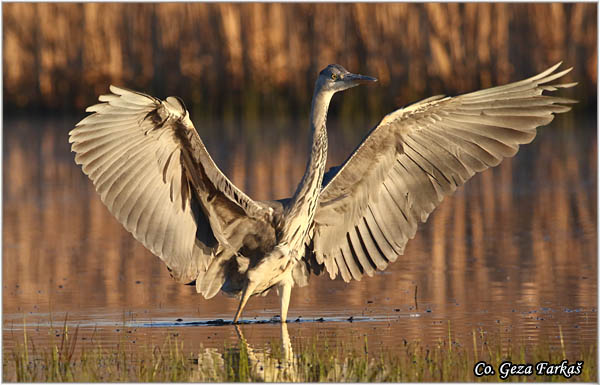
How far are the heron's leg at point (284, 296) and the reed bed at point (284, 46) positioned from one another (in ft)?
54.9

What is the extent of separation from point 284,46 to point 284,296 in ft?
55.9

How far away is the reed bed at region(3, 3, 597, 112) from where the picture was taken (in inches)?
998

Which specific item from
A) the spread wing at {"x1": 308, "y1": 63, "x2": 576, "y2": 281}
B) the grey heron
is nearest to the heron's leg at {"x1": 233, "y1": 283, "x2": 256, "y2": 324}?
the grey heron

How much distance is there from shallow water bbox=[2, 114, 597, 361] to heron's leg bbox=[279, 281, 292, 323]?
104 mm

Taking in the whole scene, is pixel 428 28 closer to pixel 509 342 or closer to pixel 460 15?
pixel 460 15

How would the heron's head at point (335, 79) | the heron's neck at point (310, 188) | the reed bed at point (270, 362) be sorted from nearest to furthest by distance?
the reed bed at point (270, 362) → the heron's neck at point (310, 188) → the heron's head at point (335, 79)

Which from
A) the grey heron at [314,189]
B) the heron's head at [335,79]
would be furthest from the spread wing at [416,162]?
the heron's head at [335,79]

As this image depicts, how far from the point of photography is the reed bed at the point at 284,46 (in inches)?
998

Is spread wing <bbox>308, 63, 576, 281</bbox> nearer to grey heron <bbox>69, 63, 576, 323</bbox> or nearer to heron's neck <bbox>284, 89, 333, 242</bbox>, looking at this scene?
grey heron <bbox>69, 63, 576, 323</bbox>

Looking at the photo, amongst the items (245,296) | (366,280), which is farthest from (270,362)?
(366,280)

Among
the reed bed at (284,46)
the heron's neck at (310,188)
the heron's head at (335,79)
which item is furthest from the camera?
the reed bed at (284,46)

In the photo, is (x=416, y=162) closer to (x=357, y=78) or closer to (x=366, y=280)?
(x=357, y=78)

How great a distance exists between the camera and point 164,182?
8438 millimetres

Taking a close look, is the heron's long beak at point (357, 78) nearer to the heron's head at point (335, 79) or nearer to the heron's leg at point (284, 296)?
the heron's head at point (335, 79)
